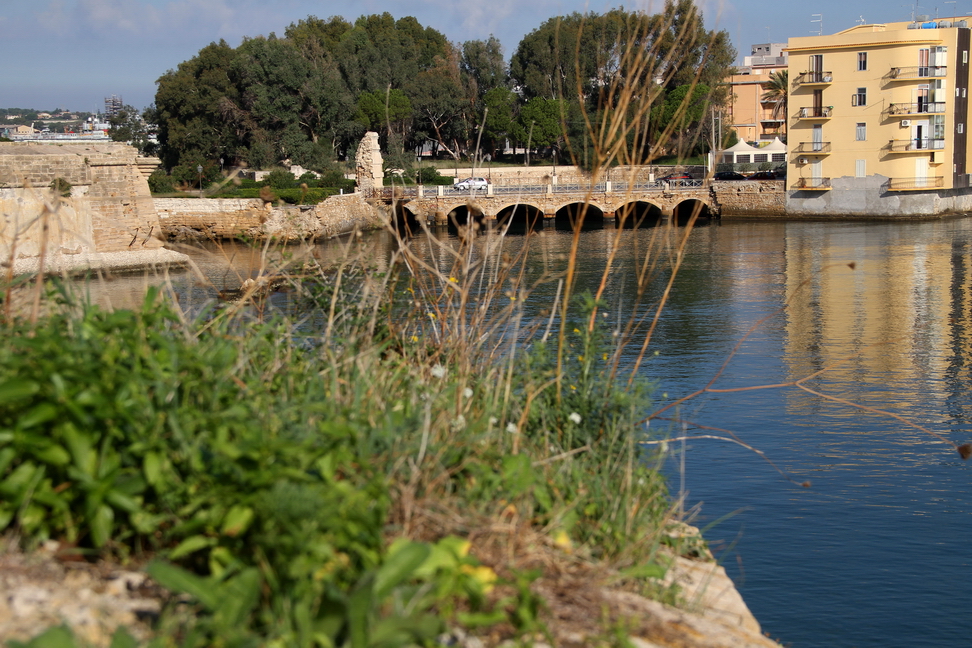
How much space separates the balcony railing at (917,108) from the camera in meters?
35.3

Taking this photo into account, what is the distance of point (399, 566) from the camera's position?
2.30 metres

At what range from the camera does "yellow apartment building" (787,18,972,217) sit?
116ft

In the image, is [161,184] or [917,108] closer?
[917,108]

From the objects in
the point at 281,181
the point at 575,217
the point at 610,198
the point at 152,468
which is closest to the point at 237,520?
the point at 152,468

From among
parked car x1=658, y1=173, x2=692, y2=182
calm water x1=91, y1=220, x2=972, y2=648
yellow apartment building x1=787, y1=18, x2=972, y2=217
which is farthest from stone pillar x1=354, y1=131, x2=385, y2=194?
calm water x1=91, y1=220, x2=972, y2=648

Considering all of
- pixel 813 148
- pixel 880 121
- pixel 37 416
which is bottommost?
pixel 37 416

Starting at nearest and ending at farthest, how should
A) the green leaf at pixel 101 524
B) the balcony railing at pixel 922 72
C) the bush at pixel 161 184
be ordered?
1. the green leaf at pixel 101 524
2. the balcony railing at pixel 922 72
3. the bush at pixel 161 184

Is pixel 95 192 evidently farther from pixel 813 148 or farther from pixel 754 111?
pixel 754 111

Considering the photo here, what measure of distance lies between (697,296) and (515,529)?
17128 millimetres

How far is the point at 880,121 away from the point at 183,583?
1533 inches

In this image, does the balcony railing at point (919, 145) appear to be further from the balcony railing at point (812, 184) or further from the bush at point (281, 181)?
the bush at point (281, 181)

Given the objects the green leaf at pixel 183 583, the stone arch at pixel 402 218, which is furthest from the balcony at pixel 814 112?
the green leaf at pixel 183 583

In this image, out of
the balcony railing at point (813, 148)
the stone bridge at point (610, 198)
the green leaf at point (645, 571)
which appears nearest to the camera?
the green leaf at point (645, 571)

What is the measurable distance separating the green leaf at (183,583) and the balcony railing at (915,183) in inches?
1489
